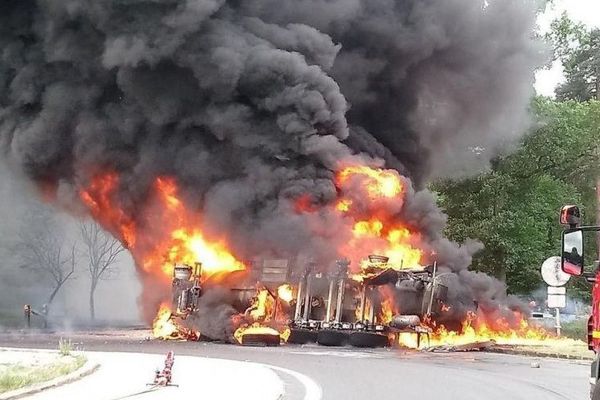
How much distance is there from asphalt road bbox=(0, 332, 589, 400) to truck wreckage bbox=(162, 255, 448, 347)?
173cm

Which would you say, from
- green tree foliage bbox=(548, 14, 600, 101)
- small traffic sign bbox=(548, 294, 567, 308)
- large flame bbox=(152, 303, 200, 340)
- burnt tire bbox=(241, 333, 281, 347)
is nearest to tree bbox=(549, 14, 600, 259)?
green tree foliage bbox=(548, 14, 600, 101)

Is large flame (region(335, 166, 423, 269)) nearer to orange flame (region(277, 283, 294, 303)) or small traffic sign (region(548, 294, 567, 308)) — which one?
orange flame (region(277, 283, 294, 303))

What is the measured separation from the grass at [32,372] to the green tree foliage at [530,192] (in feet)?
74.8

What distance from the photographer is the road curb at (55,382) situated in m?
8.57

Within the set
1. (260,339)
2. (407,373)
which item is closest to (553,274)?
(407,373)

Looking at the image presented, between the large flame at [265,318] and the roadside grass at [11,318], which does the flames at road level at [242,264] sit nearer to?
the large flame at [265,318]

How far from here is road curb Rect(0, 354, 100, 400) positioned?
857 centimetres

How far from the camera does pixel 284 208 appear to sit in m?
24.2

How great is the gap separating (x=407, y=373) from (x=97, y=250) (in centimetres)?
3069

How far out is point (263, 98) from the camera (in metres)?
26.2

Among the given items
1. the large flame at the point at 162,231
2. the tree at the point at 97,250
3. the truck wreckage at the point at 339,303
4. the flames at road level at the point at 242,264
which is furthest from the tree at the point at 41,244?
the truck wreckage at the point at 339,303

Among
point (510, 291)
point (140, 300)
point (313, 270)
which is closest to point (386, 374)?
point (313, 270)

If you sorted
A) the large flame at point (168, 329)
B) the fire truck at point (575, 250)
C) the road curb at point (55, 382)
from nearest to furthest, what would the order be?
the fire truck at point (575, 250)
the road curb at point (55, 382)
the large flame at point (168, 329)

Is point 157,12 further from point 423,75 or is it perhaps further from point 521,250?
point 521,250
